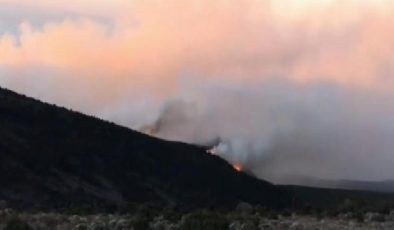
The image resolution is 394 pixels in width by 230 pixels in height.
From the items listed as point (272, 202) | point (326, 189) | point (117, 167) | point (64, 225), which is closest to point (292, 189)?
point (326, 189)

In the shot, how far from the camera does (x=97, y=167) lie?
76938 millimetres

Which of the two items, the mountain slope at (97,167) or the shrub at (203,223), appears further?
the mountain slope at (97,167)

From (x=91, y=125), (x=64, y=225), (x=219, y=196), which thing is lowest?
(x=64, y=225)

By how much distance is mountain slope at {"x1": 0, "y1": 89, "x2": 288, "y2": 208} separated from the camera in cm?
6638

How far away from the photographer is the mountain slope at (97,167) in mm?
→ 66375

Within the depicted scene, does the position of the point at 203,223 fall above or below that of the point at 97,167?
below

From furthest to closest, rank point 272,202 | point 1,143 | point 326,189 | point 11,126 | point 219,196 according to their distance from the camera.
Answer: point 326,189, point 272,202, point 219,196, point 11,126, point 1,143

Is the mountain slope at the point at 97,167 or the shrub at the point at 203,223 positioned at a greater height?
the mountain slope at the point at 97,167

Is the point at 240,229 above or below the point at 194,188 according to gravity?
below

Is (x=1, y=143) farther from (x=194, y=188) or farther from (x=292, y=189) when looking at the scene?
(x=292, y=189)

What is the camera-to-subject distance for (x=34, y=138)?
7562cm

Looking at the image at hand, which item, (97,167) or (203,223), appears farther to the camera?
(97,167)

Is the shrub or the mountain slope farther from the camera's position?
the mountain slope

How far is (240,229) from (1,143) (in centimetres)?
4679
